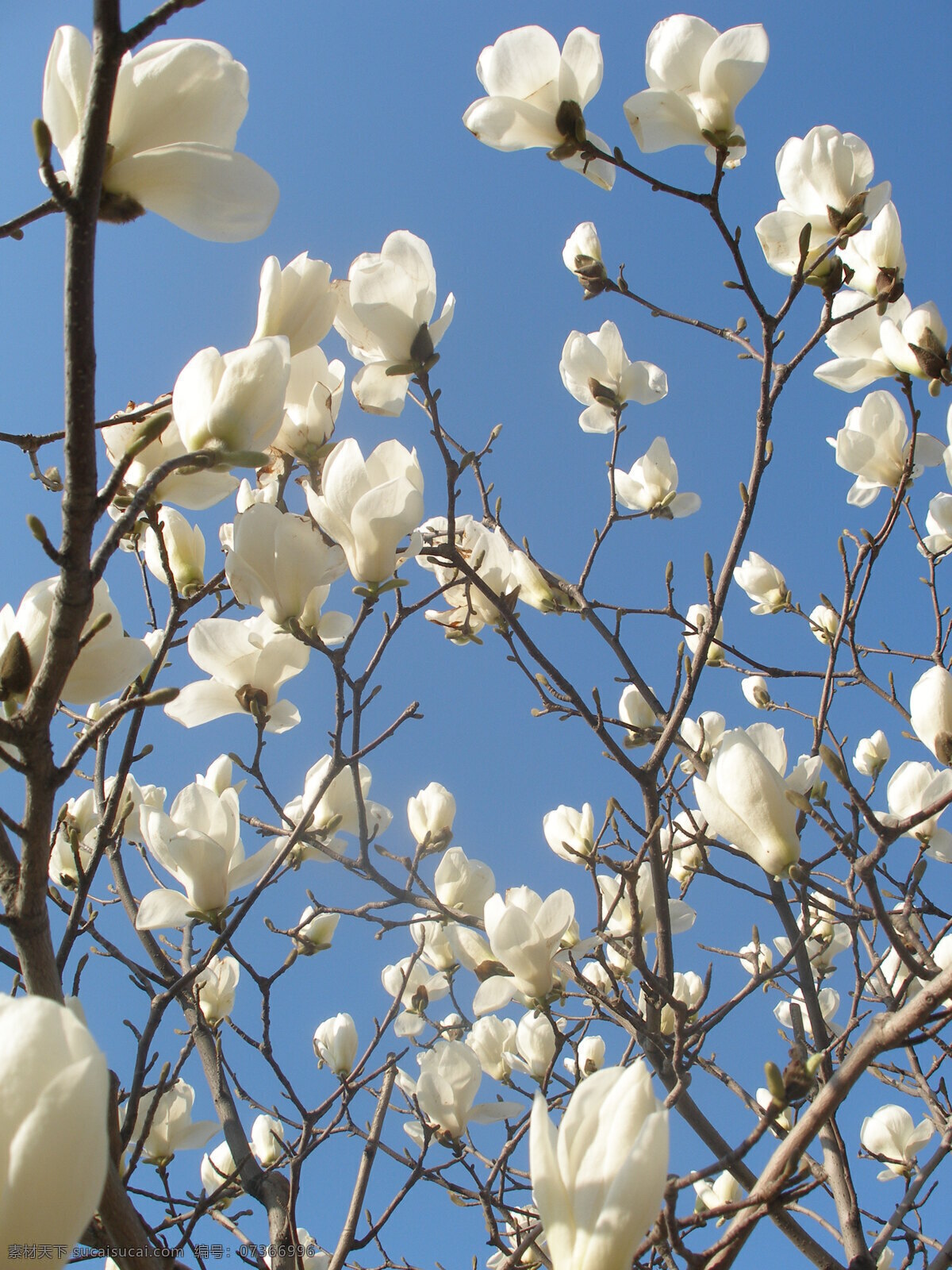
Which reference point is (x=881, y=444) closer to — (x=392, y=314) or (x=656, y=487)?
(x=656, y=487)

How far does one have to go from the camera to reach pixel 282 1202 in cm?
167

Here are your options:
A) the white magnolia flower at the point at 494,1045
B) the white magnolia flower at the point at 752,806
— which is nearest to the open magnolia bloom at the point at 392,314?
the white magnolia flower at the point at 752,806

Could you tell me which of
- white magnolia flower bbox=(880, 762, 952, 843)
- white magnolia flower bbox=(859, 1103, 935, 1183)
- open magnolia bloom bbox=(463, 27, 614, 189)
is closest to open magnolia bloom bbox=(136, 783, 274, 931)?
open magnolia bloom bbox=(463, 27, 614, 189)

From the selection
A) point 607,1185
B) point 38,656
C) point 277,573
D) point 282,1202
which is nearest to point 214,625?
point 277,573

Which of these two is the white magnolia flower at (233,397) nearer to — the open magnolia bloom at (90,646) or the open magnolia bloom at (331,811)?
the open magnolia bloom at (90,646)

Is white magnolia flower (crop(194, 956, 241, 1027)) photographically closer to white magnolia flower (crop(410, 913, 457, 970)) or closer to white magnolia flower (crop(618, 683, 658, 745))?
white magnolia flower (crop(410, 913, 457, 970))

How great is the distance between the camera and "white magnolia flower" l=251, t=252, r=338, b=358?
3.70ft

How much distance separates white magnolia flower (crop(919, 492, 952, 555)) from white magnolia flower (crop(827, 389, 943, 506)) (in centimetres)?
25

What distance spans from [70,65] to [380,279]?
60 cm

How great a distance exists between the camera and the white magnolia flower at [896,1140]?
2.71m

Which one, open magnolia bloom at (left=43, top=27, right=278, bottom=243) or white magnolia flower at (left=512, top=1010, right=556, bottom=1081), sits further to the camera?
white magnolia flower at (left=512, top=1010, right=556, bottom=1081)

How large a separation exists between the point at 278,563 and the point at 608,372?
4.70ft

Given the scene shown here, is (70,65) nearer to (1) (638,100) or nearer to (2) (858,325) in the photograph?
(1) (638,100)

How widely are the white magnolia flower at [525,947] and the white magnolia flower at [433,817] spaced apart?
0.51m
